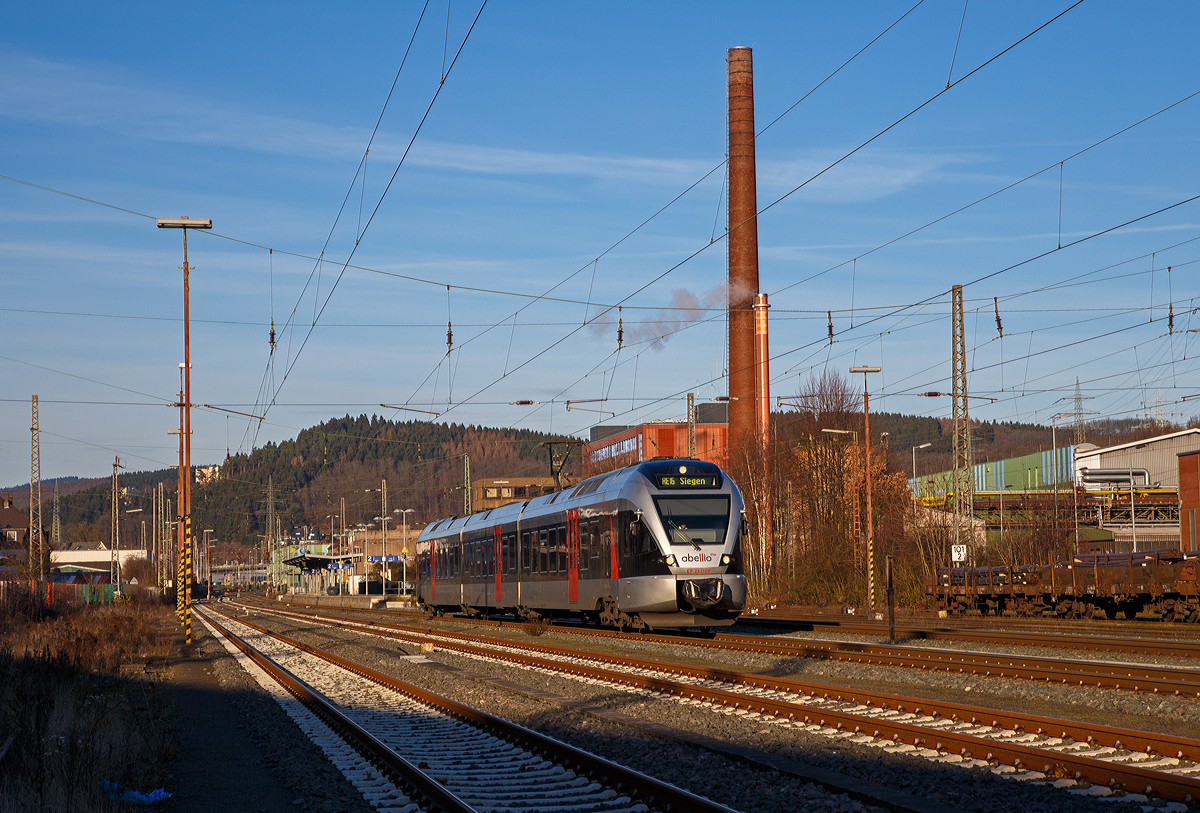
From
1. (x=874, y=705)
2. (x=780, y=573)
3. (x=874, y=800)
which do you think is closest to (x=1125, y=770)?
(x=874, y=800)

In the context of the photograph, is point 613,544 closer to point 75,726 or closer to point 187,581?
point 187,581

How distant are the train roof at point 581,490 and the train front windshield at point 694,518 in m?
0.78

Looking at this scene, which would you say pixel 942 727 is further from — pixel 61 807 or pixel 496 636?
pixel 496 636

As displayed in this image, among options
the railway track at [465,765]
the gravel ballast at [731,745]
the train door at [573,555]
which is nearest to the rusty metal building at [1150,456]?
the train door at [573,555]

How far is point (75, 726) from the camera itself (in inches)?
534

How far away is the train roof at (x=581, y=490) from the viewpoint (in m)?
26.6

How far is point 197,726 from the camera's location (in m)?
15.7

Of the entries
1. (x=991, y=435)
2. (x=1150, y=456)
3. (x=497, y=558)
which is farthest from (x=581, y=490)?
(x=991, y=435)

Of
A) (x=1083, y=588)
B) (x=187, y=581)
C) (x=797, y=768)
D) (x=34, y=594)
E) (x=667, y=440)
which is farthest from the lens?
(x=667, y=440)

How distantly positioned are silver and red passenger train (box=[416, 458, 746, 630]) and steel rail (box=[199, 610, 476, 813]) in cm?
791

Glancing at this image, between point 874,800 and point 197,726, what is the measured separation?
10.4 m

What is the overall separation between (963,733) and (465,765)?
495 centimetres

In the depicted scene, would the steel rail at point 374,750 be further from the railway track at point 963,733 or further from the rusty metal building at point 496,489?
the rusty metal building at point 496,489

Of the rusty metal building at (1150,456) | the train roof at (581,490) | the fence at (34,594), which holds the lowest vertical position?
the fence at (34,594)
